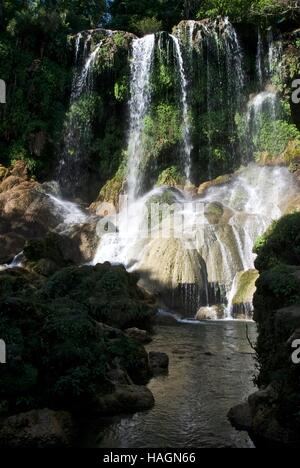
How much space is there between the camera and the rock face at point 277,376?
6.04 m

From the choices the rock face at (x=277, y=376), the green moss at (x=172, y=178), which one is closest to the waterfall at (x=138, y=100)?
the green moss at (x=172, y=178)

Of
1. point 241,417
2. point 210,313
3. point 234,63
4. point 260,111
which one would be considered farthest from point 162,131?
point 241,417

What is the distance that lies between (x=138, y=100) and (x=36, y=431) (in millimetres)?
28088

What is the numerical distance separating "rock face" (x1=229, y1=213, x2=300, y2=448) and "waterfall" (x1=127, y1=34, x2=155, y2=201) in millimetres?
22598

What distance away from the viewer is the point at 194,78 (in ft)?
104

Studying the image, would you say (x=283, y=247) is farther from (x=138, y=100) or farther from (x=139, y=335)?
(x=138, y=100)

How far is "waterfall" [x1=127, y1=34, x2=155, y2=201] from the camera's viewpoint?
31.2 m

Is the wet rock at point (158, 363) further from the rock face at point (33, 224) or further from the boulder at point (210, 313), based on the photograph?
the rock face at point (33, 224)

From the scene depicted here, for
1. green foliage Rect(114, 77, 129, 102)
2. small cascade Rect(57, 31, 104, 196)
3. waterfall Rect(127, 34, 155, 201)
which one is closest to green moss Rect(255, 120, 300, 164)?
waterfall Rect(127, 34, 155, 201)

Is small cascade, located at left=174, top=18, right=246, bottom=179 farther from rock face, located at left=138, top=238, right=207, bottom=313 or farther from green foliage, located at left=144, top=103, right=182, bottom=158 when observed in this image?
rock face, located at left=138, top=238, right=207, bottom=313

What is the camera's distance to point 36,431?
629cm

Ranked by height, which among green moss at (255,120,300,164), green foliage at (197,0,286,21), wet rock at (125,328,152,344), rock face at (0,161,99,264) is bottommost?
wet rock at (125,328,152,344)

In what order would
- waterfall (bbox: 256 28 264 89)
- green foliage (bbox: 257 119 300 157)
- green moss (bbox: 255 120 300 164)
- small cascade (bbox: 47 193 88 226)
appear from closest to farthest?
small cascade (bbox: 47 193 88 226)
green moss (bbox: 255 120 300 164)
green foliage (bbox: 257 119 300 157)
waterfall (bbox: 256 28 264 89)
